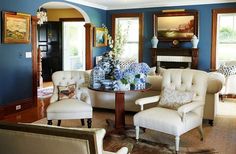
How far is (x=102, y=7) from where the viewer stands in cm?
940

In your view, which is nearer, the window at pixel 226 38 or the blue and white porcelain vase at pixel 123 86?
the blue and white porcelain vase at pixel 123 86

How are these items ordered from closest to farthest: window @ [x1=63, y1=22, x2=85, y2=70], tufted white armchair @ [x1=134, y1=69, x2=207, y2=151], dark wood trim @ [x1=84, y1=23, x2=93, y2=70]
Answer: tufted white armchair @ [x1=134, y1=69, x2=207, y2=151]
dark wood trim @ [x1=84, y1=23, x2=93, y2=70]
window @ [x1=63, y1=22, x2=85, y2=70]

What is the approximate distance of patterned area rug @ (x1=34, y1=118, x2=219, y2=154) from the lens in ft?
12.3

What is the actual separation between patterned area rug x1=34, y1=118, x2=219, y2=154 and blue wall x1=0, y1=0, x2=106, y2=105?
246cm

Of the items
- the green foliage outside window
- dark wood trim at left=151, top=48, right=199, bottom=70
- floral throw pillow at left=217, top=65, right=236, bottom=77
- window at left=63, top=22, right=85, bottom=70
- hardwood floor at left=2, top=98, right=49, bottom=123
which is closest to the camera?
hardwood floor at left=2, top=98, right=49, bottom=123

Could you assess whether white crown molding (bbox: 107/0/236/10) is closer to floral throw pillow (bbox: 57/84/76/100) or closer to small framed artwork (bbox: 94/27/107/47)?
small framed artwork (bbox: 94/27/107/47)

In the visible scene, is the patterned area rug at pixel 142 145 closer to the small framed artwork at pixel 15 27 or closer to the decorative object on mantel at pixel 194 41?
the small framed artwork at pixel 15 27

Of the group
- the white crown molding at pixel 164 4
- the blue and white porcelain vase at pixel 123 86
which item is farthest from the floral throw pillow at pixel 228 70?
the blue and white porcelain vase at pixel 123 86

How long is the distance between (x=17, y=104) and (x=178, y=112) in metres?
3.50

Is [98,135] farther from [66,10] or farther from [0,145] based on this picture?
[66,10]

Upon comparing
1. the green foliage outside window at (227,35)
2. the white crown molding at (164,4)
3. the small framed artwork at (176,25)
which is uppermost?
the white crown molding at (164,4)

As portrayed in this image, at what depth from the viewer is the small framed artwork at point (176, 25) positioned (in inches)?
336

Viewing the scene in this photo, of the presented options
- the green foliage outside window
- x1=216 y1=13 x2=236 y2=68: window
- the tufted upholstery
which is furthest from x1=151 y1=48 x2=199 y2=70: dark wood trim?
the tufted upholstery

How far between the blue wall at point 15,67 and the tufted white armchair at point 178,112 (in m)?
2.85
